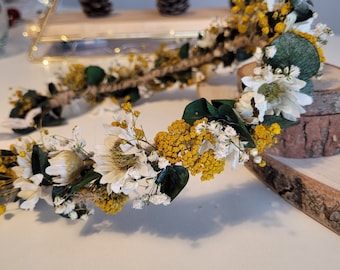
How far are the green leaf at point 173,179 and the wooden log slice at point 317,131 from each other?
0.47 feet

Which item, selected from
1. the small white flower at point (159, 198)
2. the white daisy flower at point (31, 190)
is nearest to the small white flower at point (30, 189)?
the white daisy flower at point (31, 190)

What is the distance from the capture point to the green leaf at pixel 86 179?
413mm

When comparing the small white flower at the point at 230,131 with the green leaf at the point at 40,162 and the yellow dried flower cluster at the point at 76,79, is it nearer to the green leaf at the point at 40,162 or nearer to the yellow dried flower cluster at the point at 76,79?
the green leaf at the point at 40,162

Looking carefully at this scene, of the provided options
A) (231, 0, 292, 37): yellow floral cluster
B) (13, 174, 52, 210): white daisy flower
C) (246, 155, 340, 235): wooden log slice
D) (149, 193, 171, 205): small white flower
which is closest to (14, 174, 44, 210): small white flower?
(13, 174, 52, 210): white daisy flower

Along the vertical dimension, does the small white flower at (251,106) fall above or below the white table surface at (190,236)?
above

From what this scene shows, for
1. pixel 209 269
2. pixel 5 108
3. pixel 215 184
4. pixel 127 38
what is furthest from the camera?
pixel 127 38

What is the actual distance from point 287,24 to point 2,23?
77 cm

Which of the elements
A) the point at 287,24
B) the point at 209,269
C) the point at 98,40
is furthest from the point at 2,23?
the point at 209,269

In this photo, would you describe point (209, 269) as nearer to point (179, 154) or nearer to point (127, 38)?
point (179, 154)

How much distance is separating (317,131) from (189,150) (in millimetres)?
180

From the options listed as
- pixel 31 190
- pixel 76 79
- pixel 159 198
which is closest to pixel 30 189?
pixel 31 190

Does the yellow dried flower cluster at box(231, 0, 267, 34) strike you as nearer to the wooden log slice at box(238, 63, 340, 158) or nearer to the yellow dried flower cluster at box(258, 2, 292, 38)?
the yellow dried flower cluster at box(258, 2, 292, 38)

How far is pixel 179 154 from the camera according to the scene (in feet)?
1.36

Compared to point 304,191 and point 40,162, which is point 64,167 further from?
point 304,191
